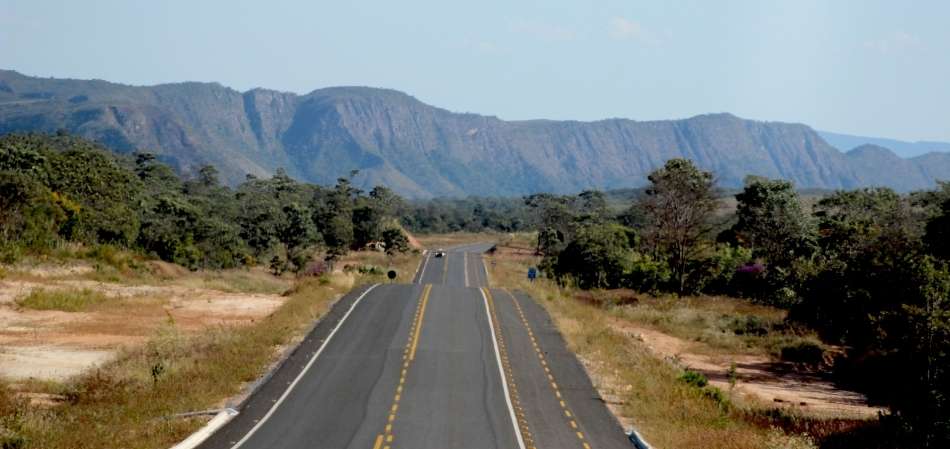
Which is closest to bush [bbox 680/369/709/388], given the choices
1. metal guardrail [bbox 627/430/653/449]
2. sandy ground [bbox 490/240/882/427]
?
sandy ground [bbox 490/240/882/427]

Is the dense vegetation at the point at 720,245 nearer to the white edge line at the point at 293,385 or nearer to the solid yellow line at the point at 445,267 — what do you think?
the solid yellow line at the point at 445,267

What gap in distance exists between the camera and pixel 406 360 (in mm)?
34250

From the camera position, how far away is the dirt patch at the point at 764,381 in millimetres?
32375

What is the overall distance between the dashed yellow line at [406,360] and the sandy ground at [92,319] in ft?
30.5

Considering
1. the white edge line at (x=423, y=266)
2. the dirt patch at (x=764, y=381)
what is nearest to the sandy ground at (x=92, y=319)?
the dirt patch at (x=764, y=381)

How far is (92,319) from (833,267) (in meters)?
40.2

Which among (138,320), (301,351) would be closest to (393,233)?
(138,320)

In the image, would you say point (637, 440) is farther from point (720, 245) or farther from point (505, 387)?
point (720, 245)

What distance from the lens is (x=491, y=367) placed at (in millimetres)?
33875

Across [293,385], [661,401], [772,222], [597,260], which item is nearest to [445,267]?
[597,260]

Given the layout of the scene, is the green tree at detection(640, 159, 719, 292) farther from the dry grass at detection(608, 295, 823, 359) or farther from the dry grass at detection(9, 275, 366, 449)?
the dry grass at detection(9, 275, 366, 449)

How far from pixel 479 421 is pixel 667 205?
4785cm

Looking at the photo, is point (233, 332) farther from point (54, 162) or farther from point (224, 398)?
point (54, 162)

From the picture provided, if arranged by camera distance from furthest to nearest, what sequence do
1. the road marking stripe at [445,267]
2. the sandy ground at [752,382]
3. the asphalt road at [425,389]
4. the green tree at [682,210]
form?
1. the road marking stripe at [445,267]
2. the green tree at [682,210]
3. the sandy ground at [752,382]
4. the asphalt road at [425,389]
